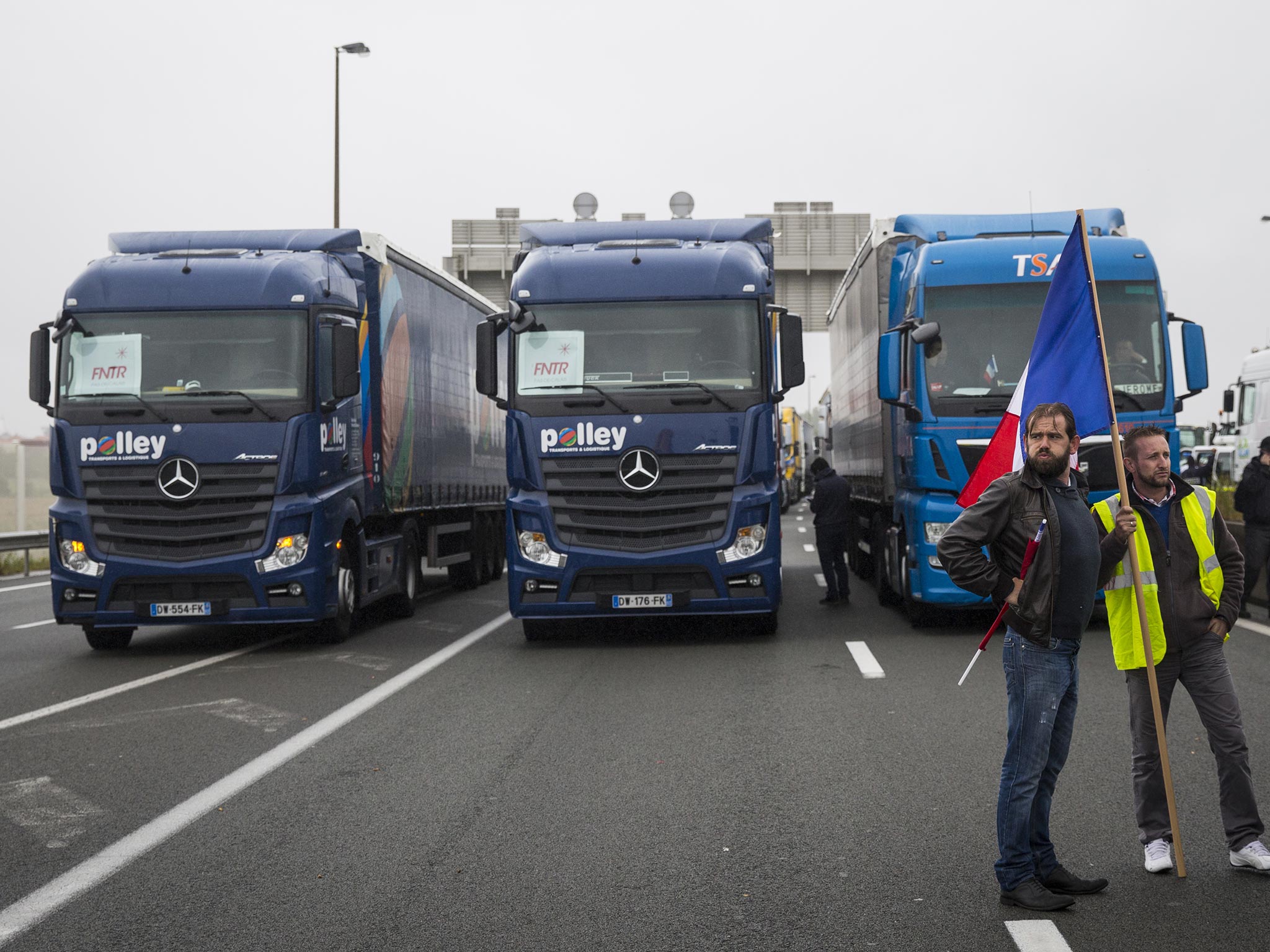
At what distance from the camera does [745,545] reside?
A: 12430 millimetres

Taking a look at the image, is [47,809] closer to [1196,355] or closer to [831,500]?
[1196,355]

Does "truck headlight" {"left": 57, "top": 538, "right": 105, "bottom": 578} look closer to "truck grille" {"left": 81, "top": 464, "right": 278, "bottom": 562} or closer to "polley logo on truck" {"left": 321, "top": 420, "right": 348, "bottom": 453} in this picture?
"truck grille" {"left": 81, "top": 464, "right": 278, "bottom": 562}

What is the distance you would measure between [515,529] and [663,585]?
1.37 meters

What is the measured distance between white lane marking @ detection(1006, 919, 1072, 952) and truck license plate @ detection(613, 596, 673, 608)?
7690 mm

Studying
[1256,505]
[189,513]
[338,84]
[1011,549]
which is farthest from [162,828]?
[338,84]

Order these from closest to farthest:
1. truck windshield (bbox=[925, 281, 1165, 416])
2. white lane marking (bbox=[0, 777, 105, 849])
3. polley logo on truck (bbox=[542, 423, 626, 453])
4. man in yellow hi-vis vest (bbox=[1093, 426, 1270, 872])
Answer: man in yellow hi-vis vest (bbox=[1093, 426, 1270, 872]) → white lane marking (bbox=[0, 777, 105, 849]) → polley logo on truck (bbox=[542, 423, 626, 453]) → truck windshield (bbox=[925, 281, 1165, 416])

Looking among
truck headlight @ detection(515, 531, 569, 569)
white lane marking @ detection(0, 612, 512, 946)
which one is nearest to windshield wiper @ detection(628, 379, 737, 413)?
Answer: truck headlight @ detection(515, 531, 569, 569)

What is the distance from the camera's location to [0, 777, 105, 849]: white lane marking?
6199 mm

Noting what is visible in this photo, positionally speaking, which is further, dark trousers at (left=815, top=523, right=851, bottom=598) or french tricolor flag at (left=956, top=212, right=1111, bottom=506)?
dark trousers at (left=815, top=523, right=851, bottom=598)

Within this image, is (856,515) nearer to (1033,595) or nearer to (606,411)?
(606,411)

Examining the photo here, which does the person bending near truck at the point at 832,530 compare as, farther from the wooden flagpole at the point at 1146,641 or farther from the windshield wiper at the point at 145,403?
the wooden flagpole at the point at 1146,641

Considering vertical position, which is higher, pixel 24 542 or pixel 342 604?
pixel 342 604

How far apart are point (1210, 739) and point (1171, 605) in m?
0.54

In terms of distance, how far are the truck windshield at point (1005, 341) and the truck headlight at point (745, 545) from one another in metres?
2.03
